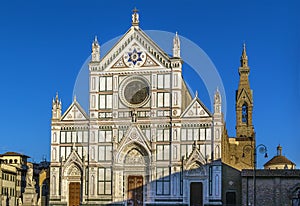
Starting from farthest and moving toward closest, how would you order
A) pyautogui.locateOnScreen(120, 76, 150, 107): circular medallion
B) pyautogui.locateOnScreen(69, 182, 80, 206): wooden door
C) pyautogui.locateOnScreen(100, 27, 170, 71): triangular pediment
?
pyautogui.locateOnScreen(69, 182, 80, 206): wooden door → pyautogui.locateOnScreen(120, 76, 150, 107): circular medallion → pyautogui.locateOnScreen(100, 27, 170, 71): triangular pediment

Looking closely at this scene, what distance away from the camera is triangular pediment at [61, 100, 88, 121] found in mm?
52134

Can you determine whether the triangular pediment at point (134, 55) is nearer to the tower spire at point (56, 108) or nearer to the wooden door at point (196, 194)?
the tower spire at point (56, 108)

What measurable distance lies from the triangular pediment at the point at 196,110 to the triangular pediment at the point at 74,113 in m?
8.96

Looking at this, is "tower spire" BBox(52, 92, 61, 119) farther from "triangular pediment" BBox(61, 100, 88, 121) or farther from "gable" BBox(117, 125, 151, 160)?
"gable" BBox(117, 125, 151, 160)

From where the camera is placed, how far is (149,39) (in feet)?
168

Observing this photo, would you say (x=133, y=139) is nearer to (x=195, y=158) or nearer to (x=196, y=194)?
(x=195, y=158)

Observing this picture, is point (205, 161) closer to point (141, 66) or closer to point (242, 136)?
point (141, 66)

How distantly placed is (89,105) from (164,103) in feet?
22.1

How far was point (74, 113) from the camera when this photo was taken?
52375 millimetres

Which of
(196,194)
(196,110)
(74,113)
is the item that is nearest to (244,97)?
(196,110)

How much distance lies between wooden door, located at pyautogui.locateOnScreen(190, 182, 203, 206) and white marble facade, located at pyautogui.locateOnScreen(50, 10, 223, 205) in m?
0.08

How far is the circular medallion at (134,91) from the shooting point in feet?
168

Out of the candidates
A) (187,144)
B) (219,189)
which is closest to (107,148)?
(187,144)

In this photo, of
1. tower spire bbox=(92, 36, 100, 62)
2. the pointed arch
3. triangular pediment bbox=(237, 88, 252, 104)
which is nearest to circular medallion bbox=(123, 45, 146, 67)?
tower spire bbox=(92, 36, 100, 62)
